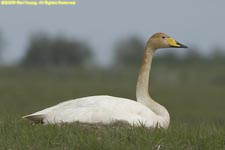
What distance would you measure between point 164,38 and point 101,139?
A: 3690 millimetres

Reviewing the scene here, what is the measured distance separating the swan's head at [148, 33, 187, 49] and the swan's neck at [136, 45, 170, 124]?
0.11 meters

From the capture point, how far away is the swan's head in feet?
33.6

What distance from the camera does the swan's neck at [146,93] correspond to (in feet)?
31.2

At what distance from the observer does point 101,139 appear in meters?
6.89

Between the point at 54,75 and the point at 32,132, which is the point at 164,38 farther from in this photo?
the point at 54,75

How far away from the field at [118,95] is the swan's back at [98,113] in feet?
0.70

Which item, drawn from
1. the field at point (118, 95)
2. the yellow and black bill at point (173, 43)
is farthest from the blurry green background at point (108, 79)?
the yellow and black bill at point (173, 43)

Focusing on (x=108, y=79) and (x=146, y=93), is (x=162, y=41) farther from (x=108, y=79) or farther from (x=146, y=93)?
(x=108, y=79)

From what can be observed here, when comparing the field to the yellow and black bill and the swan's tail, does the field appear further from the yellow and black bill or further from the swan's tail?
the yellow and black bill

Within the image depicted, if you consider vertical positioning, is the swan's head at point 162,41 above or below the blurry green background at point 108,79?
above

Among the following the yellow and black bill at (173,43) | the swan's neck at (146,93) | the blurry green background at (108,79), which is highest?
the yellow and black bill at (173,43)

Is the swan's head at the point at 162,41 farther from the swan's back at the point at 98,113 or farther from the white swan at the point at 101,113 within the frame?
the swan's back at the point at 98,113

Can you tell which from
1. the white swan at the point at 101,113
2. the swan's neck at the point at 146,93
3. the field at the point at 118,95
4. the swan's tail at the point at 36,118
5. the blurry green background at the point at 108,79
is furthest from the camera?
the blurry green background at the point at 108,79

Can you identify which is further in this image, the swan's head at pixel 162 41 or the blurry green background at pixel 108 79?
the blurry green background at pixel 108 79
